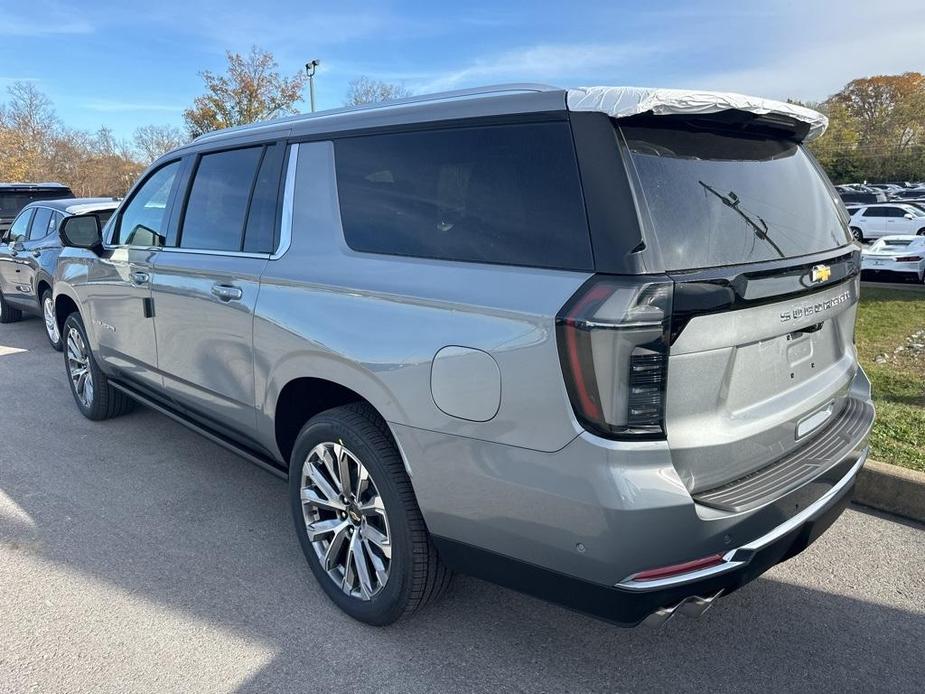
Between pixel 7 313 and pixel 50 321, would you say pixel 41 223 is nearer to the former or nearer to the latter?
pixel 50 321

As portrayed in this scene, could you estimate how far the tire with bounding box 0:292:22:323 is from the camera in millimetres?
9477

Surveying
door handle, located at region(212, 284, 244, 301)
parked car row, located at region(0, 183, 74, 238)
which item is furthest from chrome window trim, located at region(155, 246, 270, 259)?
parked car row, located at region(0, 183, 74, 238)

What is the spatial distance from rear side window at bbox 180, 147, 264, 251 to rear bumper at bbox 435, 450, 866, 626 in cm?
191

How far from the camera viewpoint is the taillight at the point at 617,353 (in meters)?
1.82

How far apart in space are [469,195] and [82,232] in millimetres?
3431

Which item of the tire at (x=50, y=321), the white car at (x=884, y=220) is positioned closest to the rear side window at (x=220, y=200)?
the tire at (x=50, y=321)

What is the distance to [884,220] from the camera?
2245 centimetres

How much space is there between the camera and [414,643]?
2.64 meters

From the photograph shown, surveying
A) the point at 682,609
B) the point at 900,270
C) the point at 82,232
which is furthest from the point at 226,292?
the point at 900,270

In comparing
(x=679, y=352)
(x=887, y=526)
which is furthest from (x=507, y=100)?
(x=887, y=526)

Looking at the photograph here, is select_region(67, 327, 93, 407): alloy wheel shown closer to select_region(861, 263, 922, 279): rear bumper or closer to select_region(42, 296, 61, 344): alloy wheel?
select_region(42, 296, 61, 344): alloy wheel

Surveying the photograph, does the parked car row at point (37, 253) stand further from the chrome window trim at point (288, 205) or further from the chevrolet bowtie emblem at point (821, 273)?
the chevrolet bowtie emblem at point (821, 273)

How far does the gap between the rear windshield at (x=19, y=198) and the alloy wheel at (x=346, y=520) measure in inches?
402

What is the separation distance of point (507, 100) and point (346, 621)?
2.12 m
